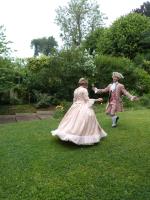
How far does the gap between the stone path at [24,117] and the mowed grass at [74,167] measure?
3.86 meters

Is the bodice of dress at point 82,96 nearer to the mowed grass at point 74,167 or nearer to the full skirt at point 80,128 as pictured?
the full skirt at point 80,128

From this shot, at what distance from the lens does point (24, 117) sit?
49.7ft

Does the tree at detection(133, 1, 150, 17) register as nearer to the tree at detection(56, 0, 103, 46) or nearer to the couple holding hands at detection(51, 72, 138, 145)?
the tree at detection(56, 0, 103, 46)

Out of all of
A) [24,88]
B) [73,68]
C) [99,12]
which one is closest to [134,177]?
[73,68]

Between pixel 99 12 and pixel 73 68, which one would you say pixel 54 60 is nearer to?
pixel 73 68

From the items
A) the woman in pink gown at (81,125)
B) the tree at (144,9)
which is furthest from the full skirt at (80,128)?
the tree at (144,9)

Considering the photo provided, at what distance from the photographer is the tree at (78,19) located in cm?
4769

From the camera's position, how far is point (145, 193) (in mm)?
6176

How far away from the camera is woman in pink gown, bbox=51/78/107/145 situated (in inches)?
347

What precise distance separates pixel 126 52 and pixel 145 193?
21983 millimetres

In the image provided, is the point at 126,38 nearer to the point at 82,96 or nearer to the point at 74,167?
the point at 82,96

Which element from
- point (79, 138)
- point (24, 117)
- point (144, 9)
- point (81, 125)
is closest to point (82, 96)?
point (81, 125)

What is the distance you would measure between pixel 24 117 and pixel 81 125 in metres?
6.60

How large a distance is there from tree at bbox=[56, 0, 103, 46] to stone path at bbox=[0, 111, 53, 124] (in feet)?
106
